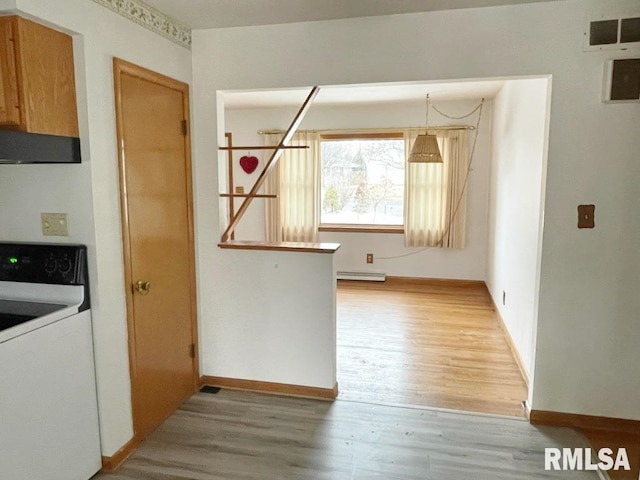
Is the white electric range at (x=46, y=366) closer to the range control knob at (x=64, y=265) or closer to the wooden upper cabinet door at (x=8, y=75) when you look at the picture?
the range control knob at (x=64, y=265)

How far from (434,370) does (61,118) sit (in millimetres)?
2895

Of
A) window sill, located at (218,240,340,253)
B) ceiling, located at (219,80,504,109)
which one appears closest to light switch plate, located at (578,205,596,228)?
window sill, located at (218,240,340,253)

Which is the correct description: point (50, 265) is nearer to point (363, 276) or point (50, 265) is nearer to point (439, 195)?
point (363, 276)

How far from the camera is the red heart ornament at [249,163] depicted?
20.0 ft

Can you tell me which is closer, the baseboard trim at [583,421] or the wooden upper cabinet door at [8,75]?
the wooden upper cabinet door at [8,75]

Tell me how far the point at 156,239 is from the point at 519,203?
281 centimetres

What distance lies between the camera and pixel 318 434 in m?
2.56

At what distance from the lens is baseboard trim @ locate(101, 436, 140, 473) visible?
2.25m

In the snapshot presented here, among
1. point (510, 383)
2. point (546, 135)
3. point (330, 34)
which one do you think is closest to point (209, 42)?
point (330, 34)

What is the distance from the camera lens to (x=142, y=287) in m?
2.44

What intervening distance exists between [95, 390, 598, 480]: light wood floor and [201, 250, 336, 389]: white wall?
8.7 inches

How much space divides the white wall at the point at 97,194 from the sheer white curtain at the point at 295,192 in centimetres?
369

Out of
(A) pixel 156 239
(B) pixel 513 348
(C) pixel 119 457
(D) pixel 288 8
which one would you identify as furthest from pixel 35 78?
(B) pixel 513 348

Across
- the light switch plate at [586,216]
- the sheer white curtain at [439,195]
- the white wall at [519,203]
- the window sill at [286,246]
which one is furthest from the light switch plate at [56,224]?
the sheer white curtain at [439,195]
